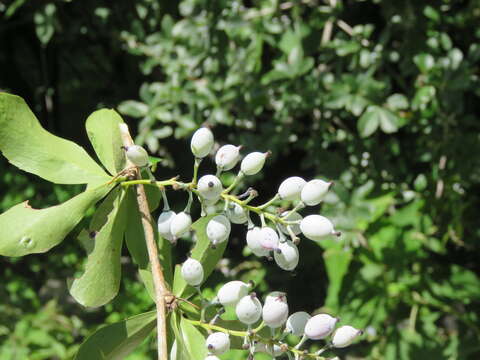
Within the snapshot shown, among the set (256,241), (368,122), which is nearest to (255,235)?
(256,241)

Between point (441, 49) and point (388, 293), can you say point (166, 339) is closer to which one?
point (388, 293)

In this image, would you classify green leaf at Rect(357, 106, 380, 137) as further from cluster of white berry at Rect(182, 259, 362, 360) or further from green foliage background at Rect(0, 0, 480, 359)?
cluster of white berry at Rect(182, 259, 362, 360)

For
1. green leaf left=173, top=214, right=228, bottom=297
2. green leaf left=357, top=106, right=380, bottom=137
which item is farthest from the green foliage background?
green leaf left=173, top=214, right=228, bottom=297

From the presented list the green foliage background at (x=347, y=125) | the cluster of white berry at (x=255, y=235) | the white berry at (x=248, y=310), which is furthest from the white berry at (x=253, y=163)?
the green foliage background at (x=347, y=125)

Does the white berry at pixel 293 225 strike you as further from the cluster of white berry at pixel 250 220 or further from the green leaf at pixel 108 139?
the green leaf at pixel 108 139

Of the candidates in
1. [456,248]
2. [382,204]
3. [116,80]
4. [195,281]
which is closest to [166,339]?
[195,281]

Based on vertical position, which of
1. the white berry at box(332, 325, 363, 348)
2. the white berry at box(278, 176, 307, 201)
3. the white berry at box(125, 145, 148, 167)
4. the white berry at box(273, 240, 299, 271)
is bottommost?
the white berry at box(332, 325, 363, 348)

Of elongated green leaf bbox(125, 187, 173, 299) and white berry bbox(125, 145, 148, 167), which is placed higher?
white berry bbox(125, 145, 148, 167)
